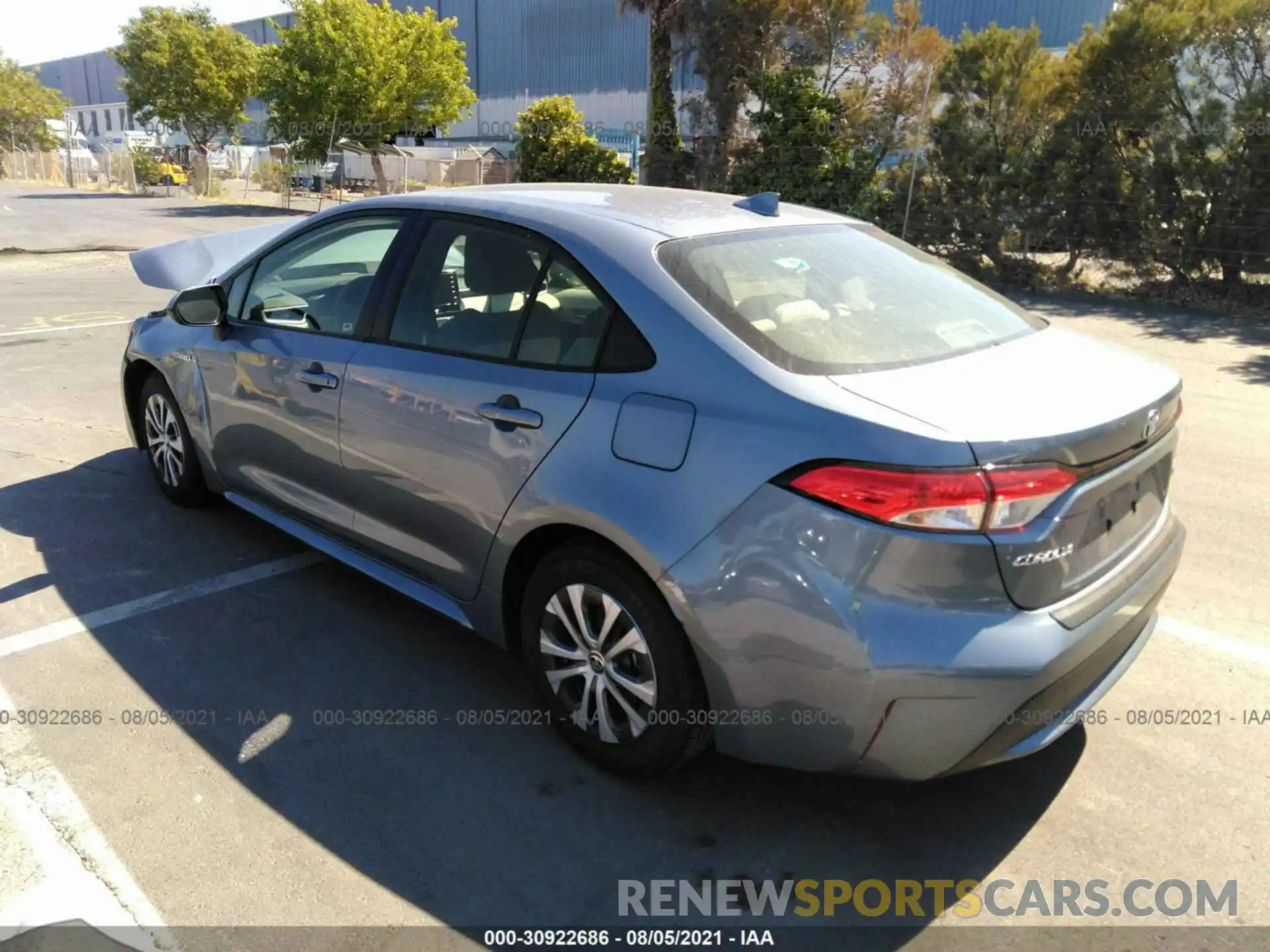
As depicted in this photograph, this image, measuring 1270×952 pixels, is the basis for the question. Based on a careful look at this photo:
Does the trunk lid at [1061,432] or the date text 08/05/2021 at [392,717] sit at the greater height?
the trunk lid at [1061,432]

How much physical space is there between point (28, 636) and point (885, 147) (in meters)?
14.6

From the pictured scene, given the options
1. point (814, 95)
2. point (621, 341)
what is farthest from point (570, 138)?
point (621, 341)

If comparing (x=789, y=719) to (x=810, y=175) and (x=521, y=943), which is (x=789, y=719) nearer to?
(x=521, y=943)

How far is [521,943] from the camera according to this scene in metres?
2.37

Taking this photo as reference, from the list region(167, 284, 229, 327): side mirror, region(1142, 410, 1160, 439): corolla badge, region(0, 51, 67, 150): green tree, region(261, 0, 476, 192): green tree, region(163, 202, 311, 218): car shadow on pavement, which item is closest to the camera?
region(1142, 410, 1160, 439): corolla badge

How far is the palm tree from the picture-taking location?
1966 centimetres

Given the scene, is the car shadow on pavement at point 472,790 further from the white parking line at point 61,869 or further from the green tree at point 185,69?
the green tree at point 185,69

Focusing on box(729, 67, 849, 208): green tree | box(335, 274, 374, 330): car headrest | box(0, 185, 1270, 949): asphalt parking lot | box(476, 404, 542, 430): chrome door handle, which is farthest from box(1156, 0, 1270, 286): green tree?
box(476, 404, 542, 430): chrome door handle

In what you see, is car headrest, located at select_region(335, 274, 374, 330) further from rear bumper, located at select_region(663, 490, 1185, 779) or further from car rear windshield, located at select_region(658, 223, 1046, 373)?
rear bumper, located at select_region(663, 490, 1185, 779)

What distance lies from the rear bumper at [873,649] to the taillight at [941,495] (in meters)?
0.05

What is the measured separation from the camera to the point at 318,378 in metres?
3.70

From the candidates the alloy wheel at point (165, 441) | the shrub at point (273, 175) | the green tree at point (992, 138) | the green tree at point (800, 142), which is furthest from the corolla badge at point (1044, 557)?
the shrub at point (273, 175)

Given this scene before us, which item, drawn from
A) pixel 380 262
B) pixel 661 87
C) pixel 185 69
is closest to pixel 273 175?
pixel 185 69

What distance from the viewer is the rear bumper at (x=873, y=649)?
2.27m
